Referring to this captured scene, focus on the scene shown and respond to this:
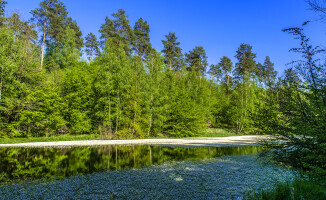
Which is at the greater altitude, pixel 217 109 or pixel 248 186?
pixel 217 109

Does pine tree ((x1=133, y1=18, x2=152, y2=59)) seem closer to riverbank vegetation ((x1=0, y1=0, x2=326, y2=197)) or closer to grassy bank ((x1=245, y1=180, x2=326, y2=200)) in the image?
riverbank vegetation ((x1=0, y1=0, x2=326, y2=197))

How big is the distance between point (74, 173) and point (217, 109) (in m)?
38.4

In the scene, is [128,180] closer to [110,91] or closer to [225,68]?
[110,91]

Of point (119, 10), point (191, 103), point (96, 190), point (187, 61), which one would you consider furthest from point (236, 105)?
point (96, 190)

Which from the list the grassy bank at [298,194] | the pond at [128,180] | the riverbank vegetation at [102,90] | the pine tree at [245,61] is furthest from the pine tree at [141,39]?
the grassy bank at [298,194]

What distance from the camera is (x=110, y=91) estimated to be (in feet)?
88.5

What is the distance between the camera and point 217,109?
143ft

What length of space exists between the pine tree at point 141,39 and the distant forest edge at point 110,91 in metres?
0.21

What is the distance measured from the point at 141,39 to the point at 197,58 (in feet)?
54.8

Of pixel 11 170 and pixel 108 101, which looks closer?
pixel 11 170

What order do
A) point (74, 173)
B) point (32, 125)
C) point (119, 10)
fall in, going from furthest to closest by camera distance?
point (119, 10) → point (32, 125) → point (74, 173)

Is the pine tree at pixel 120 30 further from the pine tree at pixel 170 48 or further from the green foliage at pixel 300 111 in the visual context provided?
the green foliage at pixel 300 111

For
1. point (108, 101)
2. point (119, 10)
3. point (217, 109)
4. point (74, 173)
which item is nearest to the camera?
point (74, 173)

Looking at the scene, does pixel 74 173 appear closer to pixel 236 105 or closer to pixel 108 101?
pixel 108 101
